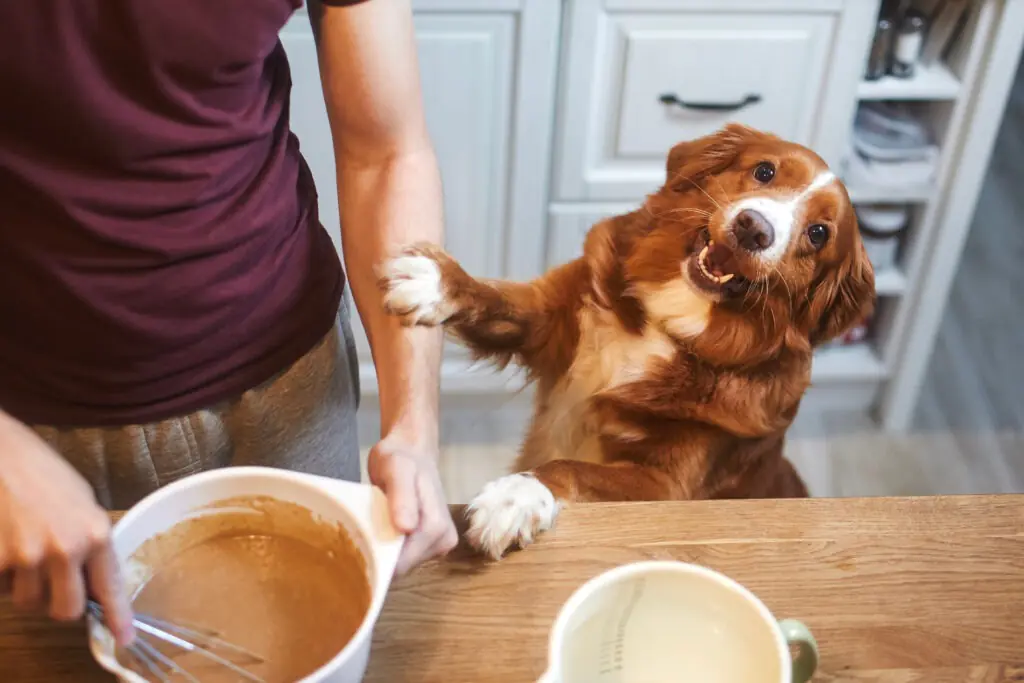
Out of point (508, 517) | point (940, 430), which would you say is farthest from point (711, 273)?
point (940, 430)

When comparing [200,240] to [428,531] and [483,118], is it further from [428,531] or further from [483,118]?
[483,118]

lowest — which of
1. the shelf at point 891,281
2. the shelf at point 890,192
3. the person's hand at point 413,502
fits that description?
the shelf at point 891,281

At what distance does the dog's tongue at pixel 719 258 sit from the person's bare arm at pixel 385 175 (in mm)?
368

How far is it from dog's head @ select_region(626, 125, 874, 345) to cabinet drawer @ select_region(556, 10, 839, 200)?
0.63 meters

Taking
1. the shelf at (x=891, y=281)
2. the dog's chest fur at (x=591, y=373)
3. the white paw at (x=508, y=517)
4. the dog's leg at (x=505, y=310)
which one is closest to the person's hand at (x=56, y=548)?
the white paw at (x=508, y=517)

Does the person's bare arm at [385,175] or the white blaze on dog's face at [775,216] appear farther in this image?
the white blaze on dog's face at [775,216]

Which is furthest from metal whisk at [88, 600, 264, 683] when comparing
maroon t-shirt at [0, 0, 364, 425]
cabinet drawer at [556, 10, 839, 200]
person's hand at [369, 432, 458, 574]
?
cabinet drawer at [556, 10, 839, 200]

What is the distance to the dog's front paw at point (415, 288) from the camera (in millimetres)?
960

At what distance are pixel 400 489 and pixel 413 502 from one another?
0.6 inches

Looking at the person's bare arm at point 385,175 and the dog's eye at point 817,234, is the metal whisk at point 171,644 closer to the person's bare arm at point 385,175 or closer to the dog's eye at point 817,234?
the person's bare arm at point 385,175

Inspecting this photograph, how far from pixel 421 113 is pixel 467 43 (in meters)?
0.89

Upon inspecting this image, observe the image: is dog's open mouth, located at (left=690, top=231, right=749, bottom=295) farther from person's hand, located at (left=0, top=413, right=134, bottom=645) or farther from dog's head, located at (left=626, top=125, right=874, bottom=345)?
person's hand, located at (left=0, top=413, right=134, bottom=645)

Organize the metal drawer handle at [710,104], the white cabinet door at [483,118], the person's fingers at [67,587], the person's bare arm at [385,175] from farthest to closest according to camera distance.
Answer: the metal drawer handle at [710,104] < the white cabinet door at [483,118] < the person's bare arm at [385,175] < the person's fingers at [67,587]

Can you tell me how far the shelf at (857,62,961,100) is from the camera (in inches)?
75.9
